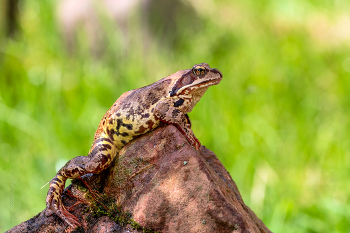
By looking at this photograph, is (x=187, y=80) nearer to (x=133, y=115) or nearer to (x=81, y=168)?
(x=133, y=115)

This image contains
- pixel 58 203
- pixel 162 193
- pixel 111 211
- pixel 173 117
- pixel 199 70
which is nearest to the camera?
pixel 162 193

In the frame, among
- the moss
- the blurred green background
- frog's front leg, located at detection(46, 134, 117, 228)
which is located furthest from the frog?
the blurred green background

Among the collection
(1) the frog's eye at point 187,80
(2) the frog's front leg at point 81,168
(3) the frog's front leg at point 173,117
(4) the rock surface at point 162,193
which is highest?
(1) the frog's eye at point 187,80

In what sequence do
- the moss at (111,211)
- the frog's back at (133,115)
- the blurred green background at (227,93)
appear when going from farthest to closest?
the blurred green background at (227,93) → the frog's back at (133,115) → the moss at (111,211)

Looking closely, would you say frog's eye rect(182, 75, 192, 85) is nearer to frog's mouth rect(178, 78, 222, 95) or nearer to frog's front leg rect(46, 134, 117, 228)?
frog's mouth rect(178, 78, 222, 95)

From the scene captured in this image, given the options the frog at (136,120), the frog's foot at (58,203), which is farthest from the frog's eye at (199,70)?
the frog's foot at (58,203)

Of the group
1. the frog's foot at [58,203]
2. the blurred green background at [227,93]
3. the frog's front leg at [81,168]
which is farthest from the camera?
the blurred green background at [227,93]

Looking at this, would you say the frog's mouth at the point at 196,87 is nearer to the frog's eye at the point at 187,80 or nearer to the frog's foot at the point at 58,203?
the frog's eye at the point at 187,80

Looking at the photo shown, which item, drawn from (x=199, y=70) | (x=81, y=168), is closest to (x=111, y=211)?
(x=81, y=168)
